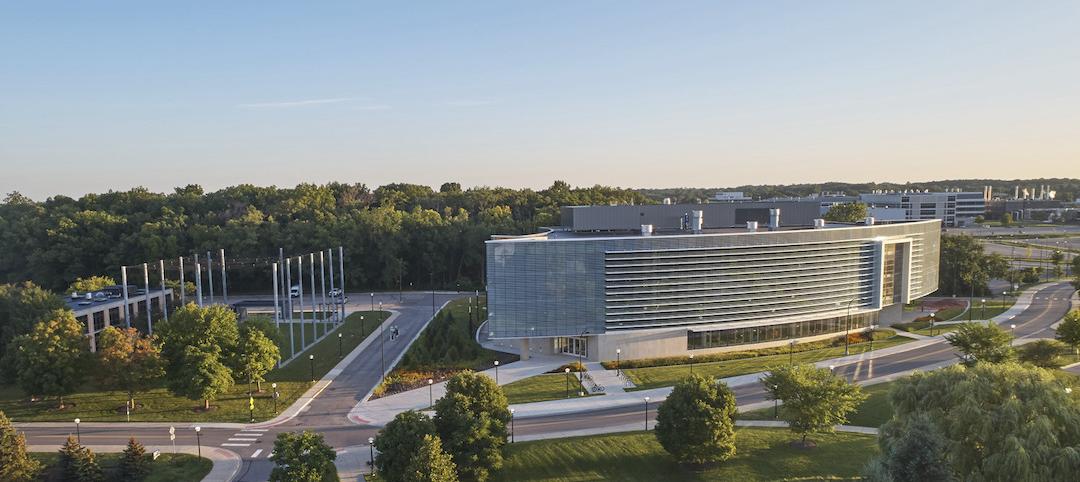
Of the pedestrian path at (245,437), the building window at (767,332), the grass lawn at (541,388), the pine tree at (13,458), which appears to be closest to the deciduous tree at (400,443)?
the pedestrian path at (245,437)

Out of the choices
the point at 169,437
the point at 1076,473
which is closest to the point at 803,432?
the point at 1076,473

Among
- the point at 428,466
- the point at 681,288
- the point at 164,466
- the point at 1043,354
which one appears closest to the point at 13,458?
the point at 164,466

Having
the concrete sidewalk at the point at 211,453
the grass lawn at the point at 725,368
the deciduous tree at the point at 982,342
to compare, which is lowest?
the concrete sidewalk at the point at 211,453

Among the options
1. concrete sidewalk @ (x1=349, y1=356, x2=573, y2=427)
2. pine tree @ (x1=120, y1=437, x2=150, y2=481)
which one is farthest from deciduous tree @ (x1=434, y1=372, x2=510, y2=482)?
pine tree @ (x1=120, y1=437, x2=150, y2=481)

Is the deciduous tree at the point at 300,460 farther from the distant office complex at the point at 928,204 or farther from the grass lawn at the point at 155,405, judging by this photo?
the distant office complex at the point at 928,204

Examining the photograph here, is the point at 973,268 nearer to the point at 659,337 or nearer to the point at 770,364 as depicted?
the point at 770,364

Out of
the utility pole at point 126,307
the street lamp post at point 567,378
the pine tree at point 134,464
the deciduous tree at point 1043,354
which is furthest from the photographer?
the utility pole at point 126,307
